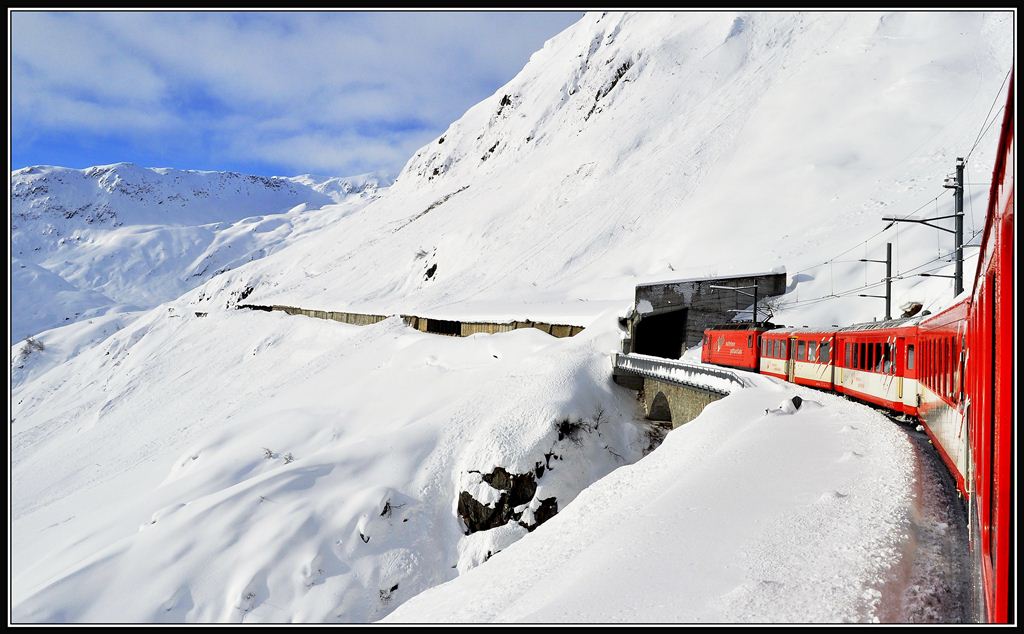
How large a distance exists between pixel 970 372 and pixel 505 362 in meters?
23.9

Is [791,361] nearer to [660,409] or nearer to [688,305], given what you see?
[660,409]

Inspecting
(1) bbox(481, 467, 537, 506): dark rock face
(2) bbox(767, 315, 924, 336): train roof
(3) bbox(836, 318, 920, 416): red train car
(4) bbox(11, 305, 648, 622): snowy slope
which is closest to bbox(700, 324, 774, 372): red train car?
(2) bbox(767, 315, 924, 336): train roof

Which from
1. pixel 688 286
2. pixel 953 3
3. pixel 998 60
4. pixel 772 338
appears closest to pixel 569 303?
pixel 688 286

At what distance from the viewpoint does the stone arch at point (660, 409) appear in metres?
24.0

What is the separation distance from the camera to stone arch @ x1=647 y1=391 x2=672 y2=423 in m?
24.0

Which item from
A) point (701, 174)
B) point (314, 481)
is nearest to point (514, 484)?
point (314, 481)

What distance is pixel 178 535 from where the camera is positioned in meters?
16.1

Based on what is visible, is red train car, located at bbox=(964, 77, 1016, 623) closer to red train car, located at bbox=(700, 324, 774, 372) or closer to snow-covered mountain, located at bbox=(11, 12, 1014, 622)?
snow-covered mountain, located at bbox=(11, 12, 1014, 622)

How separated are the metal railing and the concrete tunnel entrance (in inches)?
214

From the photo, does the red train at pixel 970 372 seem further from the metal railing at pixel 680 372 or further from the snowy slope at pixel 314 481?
the snowy slope at pixel 314 481

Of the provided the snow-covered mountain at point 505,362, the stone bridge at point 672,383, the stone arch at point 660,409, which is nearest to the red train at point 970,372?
the snow-covered mountain at point 505,362

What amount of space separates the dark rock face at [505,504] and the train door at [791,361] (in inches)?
384

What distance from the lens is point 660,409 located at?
82.1ft

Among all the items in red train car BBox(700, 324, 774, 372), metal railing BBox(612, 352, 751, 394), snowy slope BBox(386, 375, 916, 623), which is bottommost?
snowy slope BBox(386, 375, 916, 623)
